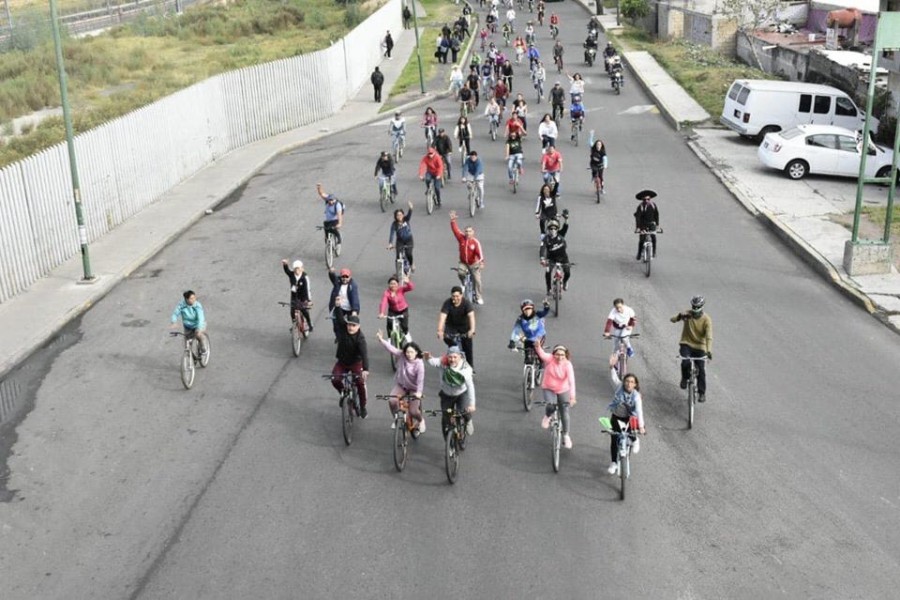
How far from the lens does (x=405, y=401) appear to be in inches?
500

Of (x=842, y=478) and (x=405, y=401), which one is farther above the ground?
(x=405, y=401)

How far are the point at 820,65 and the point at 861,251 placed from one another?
2052cm

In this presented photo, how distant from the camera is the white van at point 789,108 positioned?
3244 cm

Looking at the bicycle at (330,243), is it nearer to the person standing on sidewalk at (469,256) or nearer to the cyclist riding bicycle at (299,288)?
the person standing on sidewalk at (469,256)

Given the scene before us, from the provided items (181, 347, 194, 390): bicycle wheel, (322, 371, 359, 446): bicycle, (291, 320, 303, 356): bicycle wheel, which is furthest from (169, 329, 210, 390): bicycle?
(322, 371, 359, 446): bicycle

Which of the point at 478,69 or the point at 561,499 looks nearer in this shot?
the point at 561,499

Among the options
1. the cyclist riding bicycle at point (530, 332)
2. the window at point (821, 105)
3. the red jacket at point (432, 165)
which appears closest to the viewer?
the cyclist riding bicycle at point (530, 332)

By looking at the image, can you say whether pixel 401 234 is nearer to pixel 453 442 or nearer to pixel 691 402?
pixel 691 402

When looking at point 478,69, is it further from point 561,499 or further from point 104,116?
point 561,499

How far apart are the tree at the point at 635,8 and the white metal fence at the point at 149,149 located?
21381 millimetres

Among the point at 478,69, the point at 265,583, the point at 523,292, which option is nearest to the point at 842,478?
the point at 265,583

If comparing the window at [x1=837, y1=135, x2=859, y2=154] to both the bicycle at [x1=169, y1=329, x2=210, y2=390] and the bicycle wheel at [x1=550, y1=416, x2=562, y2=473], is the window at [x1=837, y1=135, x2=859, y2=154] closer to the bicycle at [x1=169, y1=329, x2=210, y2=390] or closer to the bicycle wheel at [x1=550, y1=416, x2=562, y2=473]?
the bicycle wheel at [x1=550, y1=416, x2=562, y2=473]

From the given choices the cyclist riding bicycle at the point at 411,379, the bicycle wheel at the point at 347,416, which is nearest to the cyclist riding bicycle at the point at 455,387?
the cyclist riding bicycle at the point at 411,379

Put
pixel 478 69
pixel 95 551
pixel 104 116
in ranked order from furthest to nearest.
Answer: pixel 478 69 → pixel 104 116 → pixel 95 551
